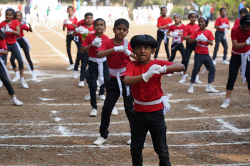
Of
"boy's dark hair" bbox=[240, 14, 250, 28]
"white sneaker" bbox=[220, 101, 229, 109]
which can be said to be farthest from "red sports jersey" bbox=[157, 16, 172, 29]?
"boy's dark hair" bbox=[240, 14, 250, 28]

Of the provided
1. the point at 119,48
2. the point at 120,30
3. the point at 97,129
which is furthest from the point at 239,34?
the point at 97,129

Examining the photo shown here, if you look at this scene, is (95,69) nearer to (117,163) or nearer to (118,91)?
(118,91)

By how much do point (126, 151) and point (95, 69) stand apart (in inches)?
103

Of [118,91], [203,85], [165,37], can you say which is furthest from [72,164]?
[165,37]

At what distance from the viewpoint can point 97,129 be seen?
7555mm

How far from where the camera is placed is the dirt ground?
5.87 metres

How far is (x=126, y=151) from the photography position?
6.21 metres

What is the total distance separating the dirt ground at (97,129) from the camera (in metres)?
5.87

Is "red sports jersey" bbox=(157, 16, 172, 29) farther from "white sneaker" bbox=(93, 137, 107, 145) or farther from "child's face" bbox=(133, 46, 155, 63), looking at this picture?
"child's face" bbox=(133, 46, 155, 63)

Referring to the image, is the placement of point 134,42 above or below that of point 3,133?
above

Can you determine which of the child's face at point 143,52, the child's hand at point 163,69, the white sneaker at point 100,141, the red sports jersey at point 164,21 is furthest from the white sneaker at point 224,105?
the red sports jersey at point 164,21

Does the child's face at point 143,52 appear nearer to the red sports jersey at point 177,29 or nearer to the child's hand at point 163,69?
the child's hand at point 163,69

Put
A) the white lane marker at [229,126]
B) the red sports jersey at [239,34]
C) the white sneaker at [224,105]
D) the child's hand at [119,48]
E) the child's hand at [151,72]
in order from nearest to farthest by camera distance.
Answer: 1. the child's hand at [151,72]
2. the child's hand at [119,48]
3. the white lane marker at [229,126]
4. the red sports jersey at [239,34]
5. the white sneaker at [224,105]

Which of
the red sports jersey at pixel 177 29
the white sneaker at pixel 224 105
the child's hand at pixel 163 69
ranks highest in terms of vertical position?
the child's hand at pixel 163 69
